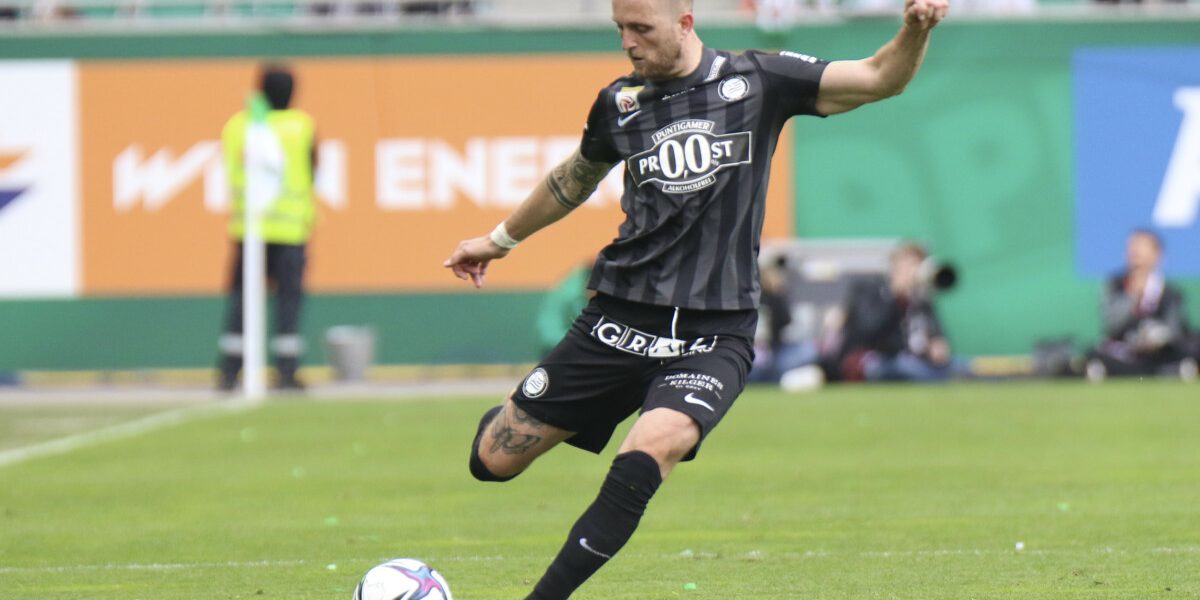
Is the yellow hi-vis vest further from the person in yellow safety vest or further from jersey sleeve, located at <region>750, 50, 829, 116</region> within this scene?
jersey sleeve, located at <region>750, 50, 829, 116</region>

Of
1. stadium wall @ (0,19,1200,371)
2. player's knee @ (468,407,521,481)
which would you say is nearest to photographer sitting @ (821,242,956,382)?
stadium wall @ (0,19,1200,371)

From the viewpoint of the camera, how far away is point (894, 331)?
18453 mm

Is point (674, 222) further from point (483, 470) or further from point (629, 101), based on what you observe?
point (483, 470)

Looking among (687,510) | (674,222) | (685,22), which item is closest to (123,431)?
(687,510)

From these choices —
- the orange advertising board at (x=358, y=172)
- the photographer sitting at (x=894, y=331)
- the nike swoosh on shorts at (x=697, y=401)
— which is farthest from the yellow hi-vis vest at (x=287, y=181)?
the nike swoosh on shorts at (x=697, y=401)

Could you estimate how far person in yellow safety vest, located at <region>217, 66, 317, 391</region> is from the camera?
17.5 metres

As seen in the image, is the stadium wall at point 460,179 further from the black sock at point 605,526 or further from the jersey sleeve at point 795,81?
the black sock at point 605,526

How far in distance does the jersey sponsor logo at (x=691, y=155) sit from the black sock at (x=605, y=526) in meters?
1.00

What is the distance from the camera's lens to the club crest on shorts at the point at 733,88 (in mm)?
6527

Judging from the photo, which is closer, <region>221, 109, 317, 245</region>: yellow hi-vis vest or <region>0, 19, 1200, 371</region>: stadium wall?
<region>221, 109, 317, 245</region>: yellow hi-vis vest

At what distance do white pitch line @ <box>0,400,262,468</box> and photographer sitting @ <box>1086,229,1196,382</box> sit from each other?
8.02m

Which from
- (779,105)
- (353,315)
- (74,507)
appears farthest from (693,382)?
(353,315)

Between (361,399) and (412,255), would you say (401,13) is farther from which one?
(361,399)

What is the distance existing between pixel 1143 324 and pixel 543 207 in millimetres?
12625
